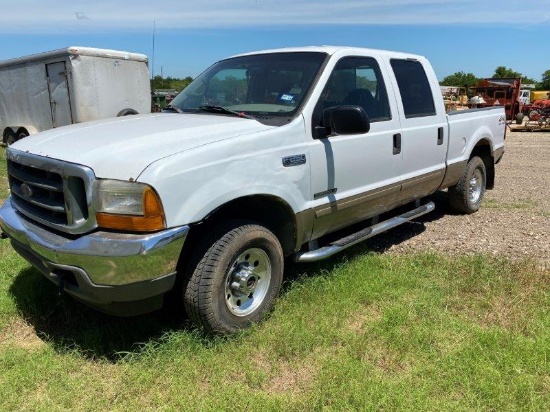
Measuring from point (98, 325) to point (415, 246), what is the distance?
10.7ft

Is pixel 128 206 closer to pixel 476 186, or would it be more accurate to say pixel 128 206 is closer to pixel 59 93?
pixel 476 186

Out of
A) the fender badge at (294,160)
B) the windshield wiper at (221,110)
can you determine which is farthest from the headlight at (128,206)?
the windshield wiper at (221,110)

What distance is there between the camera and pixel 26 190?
10.8ft

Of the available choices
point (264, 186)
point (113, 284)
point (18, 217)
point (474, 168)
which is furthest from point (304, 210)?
point (474, 168)

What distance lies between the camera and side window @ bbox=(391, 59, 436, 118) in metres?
4.77

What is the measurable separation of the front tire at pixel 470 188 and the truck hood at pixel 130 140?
3694mm

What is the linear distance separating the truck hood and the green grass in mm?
1200

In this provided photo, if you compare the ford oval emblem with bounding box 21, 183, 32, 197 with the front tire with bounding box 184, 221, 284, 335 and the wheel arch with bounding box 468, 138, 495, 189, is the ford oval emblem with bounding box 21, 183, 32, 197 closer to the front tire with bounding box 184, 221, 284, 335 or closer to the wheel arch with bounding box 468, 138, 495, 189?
the front tire with bounding box 184, 221, 284, 335

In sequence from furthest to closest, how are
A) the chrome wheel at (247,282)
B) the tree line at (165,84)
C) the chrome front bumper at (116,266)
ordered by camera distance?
the tree line at (165,84)
the chrome wheel at (247,282)
the chrome front bumper at (116,266)

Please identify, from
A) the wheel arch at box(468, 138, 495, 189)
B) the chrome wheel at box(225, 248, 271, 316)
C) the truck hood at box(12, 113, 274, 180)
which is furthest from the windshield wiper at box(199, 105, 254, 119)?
the wheel arch at box(468, 138, 495, 189)

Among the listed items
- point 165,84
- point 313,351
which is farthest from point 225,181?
point 165,84

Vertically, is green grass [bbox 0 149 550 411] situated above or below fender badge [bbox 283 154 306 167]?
below

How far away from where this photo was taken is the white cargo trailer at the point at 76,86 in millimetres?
11750

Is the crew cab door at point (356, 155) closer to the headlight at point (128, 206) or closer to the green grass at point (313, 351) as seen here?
the green grass at point (313, 351)
